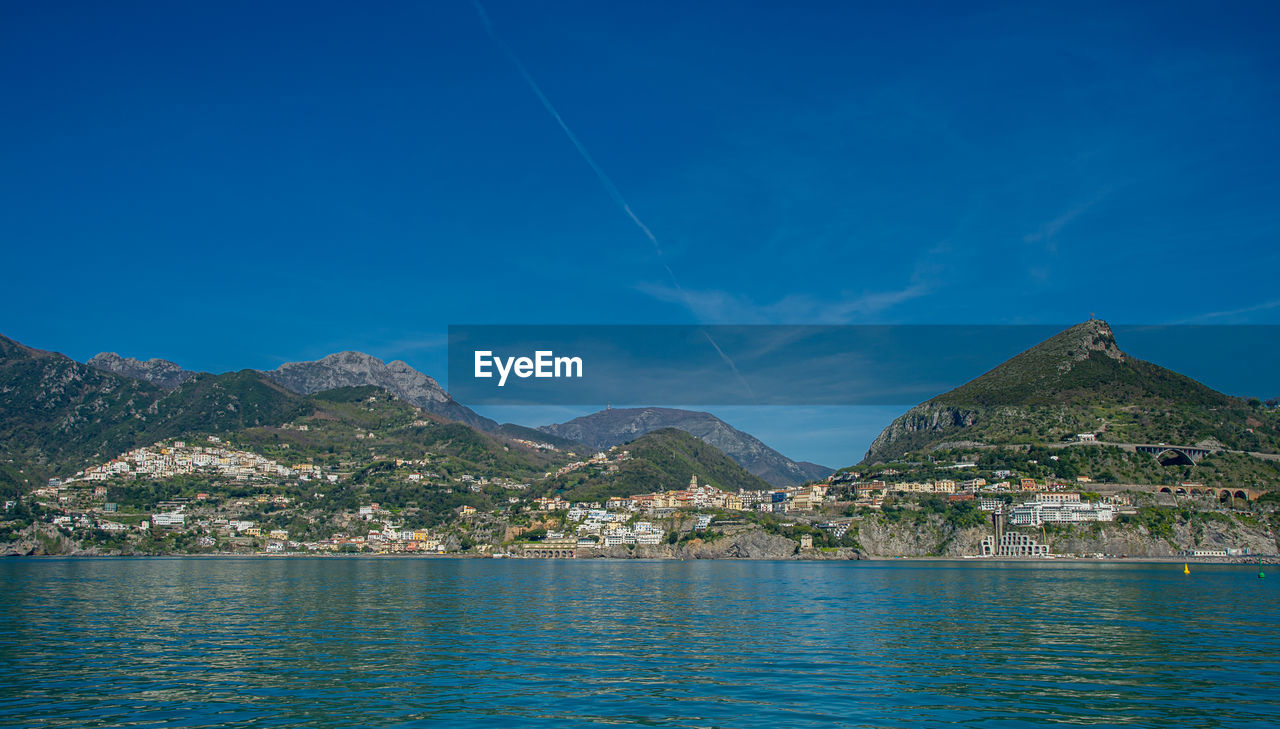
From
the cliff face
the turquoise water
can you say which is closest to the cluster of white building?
the cliff face

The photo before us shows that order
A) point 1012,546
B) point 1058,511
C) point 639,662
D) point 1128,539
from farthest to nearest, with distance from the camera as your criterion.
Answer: point 1012,546
point 1058,511
point 1128,539
point 639,662

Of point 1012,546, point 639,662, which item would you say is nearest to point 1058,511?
point 1012,546

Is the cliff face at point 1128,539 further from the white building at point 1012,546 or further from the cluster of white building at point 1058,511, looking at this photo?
the cluster of white building at point 1058,511

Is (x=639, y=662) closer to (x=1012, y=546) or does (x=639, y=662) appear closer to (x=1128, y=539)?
(x=1128, y=539)

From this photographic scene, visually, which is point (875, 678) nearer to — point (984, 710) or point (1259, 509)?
point (984, 710)

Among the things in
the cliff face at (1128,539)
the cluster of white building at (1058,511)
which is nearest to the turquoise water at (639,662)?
the cliff face at (1128,539)

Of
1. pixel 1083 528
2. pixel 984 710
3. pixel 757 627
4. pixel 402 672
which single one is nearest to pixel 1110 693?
pixel 984 710

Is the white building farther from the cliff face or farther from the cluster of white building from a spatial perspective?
the cluster of white building

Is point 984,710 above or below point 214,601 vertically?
above
